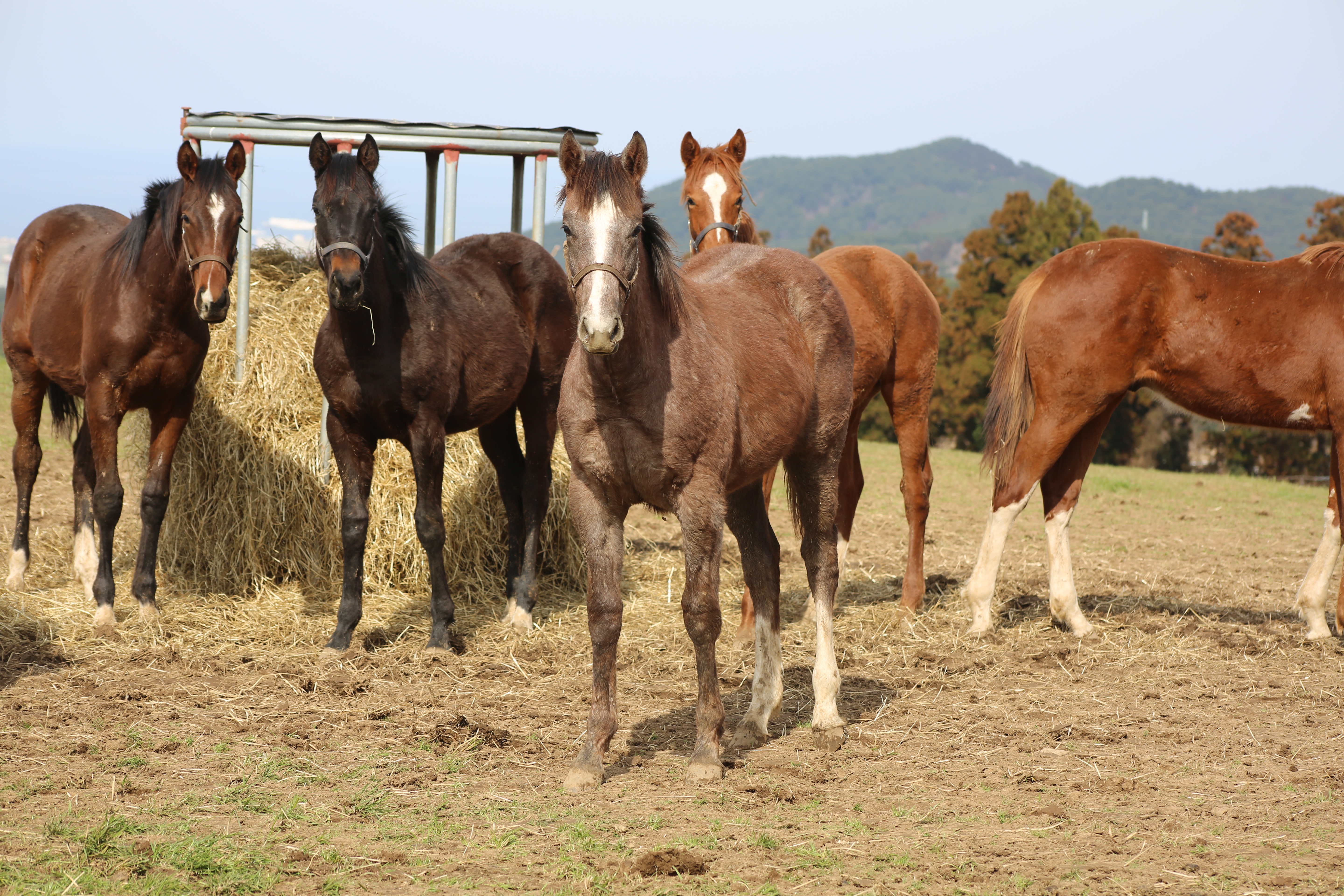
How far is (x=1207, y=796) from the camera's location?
382cm

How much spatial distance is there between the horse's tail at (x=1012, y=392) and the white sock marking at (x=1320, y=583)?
190 centimetres

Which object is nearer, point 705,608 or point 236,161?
point 705,608

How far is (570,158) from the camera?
359 centimetres

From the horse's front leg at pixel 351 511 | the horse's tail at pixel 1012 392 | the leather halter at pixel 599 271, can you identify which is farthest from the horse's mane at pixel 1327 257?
the horse's front leg at pixel 351 511

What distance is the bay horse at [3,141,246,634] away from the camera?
5.73m

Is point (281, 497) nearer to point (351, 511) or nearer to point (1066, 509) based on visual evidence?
point (351, 511)

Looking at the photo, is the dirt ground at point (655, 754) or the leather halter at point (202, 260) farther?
the leather halter at point (202, 260)

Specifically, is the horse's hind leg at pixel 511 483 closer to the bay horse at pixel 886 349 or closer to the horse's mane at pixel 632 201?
the bay horse at pixel 886 349

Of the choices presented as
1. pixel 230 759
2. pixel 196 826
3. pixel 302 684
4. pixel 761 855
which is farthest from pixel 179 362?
pixel 761 855

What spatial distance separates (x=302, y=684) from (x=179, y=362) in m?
2.20

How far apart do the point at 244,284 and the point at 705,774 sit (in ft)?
16.6

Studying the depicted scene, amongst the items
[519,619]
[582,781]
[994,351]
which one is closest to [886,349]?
[519,619]

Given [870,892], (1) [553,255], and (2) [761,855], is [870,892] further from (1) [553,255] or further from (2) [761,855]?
(1) [553,255]

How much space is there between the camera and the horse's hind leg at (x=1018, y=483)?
617 centimetres
